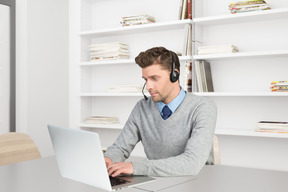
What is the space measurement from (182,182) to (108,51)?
7.64ft

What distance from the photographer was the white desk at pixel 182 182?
128 centimetres

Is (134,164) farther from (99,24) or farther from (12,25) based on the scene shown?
(99,24)

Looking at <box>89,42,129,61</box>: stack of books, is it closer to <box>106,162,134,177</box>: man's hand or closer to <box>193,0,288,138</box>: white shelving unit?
<box>193,0,288,138</box>: white shelving unit

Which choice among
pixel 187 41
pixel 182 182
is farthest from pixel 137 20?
pixel 182 182

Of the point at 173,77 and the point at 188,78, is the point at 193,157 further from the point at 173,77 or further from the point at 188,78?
the point at 188,78

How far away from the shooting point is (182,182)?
1.36 m

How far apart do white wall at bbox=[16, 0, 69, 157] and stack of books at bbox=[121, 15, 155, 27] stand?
2.43 ft

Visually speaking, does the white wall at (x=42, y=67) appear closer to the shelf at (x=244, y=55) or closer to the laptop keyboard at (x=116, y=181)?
the shelf at (x=244, y=55)

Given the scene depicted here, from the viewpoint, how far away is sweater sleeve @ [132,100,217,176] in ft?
4.59

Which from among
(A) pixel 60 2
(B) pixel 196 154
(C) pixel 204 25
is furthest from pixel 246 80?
(A) pixel 60 2

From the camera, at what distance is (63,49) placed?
12.4 ft

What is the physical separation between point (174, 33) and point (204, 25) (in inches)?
12.5

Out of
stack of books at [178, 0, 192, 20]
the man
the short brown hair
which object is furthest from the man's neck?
stack of books at [178, 0, 192, 20]

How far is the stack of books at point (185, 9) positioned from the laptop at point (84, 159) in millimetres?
2010
